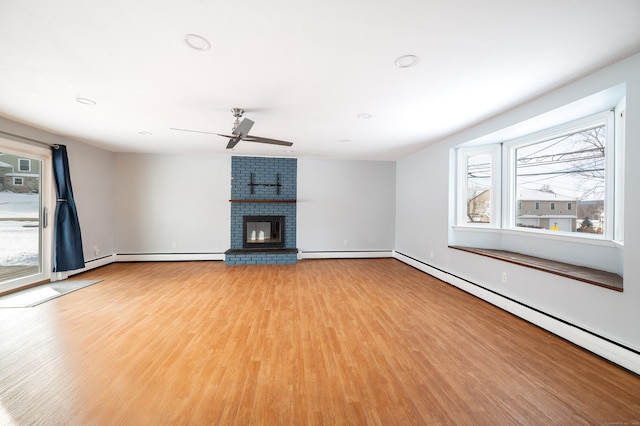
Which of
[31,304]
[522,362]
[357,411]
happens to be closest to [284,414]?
[357,411]

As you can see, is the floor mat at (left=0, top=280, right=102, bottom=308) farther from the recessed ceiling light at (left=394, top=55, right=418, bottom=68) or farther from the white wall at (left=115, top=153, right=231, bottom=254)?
the recessed ceiling light at (left=394, top=55, right=418, bottom=68)

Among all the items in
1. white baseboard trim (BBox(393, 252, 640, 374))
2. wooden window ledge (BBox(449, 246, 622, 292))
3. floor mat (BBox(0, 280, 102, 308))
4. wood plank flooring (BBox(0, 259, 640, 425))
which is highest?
wooden window ledge (BBox(449, 246, 622, 292))

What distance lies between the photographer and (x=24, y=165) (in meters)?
3.78

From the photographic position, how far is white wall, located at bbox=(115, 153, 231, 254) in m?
5.54

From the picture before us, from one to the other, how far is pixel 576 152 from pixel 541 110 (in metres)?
0.81

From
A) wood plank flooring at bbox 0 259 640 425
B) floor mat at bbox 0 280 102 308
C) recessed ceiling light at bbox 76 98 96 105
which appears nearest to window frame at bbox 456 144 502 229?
wood plank flooring at bbox 0 259 640 425

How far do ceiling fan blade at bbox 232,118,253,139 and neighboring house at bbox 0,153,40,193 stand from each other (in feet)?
11.9

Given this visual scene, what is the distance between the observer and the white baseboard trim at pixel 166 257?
5543 millimetres

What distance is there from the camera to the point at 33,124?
11.8ft

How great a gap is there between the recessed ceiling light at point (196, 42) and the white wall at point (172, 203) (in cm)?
422

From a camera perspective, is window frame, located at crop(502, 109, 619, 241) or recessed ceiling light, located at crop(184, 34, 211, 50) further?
window frame, located at crop(502, 109, 619, 241)

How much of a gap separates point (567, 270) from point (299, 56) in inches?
133

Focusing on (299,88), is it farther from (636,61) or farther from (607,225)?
(607,225)

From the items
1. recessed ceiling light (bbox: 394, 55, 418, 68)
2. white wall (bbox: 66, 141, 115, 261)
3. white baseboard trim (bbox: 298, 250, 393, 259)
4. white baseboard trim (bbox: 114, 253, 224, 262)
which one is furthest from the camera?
white baseboard trim (bbox: 298, 250, 393, 259)
